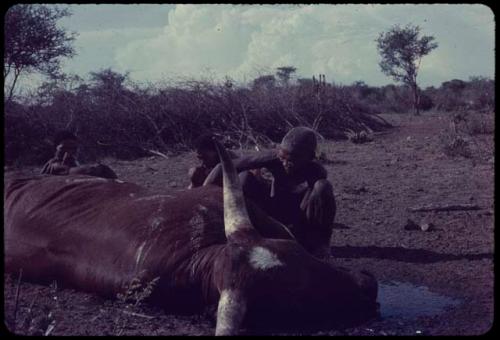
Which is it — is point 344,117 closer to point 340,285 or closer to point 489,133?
point 489,133

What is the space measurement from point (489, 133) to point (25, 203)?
11.9 meters

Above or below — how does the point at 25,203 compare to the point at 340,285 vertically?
above

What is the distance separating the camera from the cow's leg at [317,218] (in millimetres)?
4582

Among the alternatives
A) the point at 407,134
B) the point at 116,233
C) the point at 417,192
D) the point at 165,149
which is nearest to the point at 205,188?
the point at 116,233

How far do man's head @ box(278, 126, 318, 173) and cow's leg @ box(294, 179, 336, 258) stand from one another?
234mm

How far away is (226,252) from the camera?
348cm

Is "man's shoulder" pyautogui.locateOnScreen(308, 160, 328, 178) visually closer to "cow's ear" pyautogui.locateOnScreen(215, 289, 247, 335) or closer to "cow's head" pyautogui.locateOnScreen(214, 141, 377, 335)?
"cow's head" pyautogui.locateOnScreen(214, 141, 377, 335)

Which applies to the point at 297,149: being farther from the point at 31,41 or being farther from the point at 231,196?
the point at 31,41

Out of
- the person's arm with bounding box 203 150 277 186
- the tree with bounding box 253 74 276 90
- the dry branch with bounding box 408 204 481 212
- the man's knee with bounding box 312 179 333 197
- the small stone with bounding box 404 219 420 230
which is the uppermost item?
the tree with bounding box 253 74 276 90

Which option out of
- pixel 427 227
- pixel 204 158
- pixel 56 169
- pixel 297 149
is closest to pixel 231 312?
pixel 297 149

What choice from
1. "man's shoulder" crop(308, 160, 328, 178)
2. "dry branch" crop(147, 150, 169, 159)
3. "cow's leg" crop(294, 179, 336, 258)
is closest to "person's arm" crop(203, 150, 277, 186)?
"man's shoulder" crop(308, 160, 328, 178)

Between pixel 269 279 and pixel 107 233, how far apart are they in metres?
1.26

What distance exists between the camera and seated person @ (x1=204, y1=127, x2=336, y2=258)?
15.2 ft

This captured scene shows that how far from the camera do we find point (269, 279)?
10.8ft
